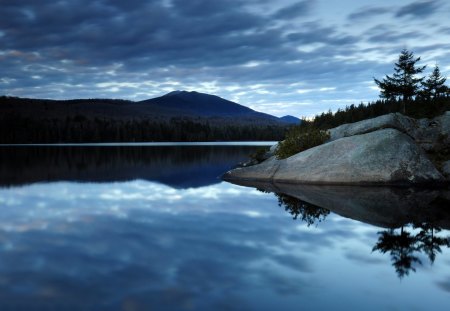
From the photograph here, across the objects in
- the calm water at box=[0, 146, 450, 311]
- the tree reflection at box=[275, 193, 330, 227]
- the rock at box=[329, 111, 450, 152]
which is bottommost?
the calm water at box=[0, 146, 450, 311]

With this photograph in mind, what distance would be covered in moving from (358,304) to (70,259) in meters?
6.13

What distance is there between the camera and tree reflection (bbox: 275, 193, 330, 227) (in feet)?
44.8

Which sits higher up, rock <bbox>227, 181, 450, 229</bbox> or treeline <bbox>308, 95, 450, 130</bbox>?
treeline <bbox>308, 95, 450, 130</bbox>

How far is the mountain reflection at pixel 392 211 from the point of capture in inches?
380

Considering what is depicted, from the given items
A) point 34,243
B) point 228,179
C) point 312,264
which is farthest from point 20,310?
point 228,179

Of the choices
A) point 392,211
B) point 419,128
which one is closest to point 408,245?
point 392,211

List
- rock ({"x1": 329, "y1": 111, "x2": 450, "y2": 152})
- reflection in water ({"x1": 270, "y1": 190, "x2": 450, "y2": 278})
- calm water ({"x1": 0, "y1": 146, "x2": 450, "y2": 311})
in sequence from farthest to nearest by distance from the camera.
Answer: rock ({"x1": 329, "y1": 111, "x2": 450, "y2": 152}) → reflection in water ({"x1": 270, "y1": 190, "x2": 450, "y2": 278}) → calm water ({"x1": 0, "y1": 146, "x2": 450, "y2": 311})

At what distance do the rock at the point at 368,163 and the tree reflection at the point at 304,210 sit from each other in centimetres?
502

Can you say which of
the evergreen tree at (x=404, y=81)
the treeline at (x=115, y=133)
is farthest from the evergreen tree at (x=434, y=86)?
the treeline at (x=115, y=133)

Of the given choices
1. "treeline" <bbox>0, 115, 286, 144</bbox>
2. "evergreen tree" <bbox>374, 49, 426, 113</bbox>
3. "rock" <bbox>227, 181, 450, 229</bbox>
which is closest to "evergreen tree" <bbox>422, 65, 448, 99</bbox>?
"evergreen tree" <bbox>374, 49, 426, 113</bbox>

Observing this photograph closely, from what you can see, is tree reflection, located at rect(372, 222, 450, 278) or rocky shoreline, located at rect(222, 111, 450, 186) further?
rocky shoreline, located at rect(222, 111, 450, 186)

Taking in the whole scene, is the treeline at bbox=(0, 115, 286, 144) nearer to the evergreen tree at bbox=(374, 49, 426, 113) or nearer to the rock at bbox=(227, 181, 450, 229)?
the evergreen tree at bbox=(374, 49, 426, 113)

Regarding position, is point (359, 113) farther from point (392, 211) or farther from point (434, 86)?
point (392, 211)

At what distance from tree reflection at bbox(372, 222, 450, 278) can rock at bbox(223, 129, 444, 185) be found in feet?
31.8
